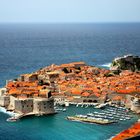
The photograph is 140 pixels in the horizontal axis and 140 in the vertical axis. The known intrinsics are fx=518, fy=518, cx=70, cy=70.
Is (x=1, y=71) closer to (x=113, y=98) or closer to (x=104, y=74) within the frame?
(x=104, y=74)

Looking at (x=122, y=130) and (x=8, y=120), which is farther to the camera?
(x=8, y=120)

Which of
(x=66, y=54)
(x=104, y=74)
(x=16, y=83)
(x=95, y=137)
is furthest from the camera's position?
(x=66, y=54)

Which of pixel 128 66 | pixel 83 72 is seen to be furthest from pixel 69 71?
pixel 128 66

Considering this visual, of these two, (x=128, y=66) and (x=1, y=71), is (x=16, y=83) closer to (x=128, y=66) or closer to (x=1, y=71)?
(x=1, y=71)

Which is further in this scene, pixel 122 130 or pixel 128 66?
pixel 128 66

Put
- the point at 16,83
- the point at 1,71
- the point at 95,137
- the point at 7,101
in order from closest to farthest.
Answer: the point at 95,137 < the point at 7,101 < the point at 16,83 < the point at 1,71

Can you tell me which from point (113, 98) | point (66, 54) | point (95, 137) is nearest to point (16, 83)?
point (113, 98)

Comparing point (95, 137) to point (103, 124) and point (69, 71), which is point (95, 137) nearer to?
point (103, 124)

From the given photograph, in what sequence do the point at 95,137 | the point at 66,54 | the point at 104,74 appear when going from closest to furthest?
the point at 95,137, the point at 104,74, the point at 66,54

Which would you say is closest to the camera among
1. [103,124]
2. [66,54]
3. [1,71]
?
[103,124]
